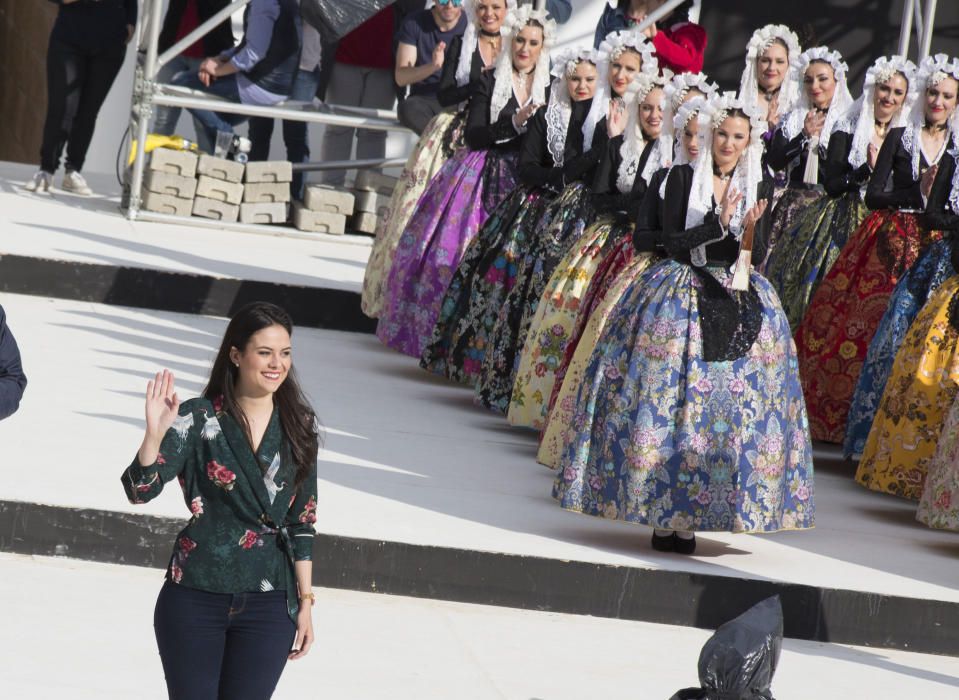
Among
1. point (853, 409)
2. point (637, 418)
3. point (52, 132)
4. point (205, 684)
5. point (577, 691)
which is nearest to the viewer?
point (205, 684)

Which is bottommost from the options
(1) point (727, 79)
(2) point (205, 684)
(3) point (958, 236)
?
(2) point (205, 684)

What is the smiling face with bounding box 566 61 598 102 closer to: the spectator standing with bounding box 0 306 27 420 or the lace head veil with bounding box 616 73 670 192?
the lace head veil with bounding box 616 73 670 192

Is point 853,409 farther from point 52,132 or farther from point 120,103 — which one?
point 120,103

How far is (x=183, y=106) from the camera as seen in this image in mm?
9805

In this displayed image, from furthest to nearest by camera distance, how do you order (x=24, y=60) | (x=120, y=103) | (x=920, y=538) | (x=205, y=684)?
(x=24, y=60) → (x=120, y=103) → (x=920, y=538) → (x=205, y=684)

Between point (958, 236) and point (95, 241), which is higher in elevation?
point (958, 236)

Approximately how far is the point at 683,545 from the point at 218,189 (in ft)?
18.1

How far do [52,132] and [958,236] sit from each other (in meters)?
5.85

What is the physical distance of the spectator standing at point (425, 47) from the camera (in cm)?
928

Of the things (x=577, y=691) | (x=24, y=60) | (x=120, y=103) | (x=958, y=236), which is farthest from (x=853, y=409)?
(x=24, y=60)

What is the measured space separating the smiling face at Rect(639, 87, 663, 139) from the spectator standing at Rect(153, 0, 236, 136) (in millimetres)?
5052

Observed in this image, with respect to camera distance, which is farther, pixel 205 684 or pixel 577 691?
pixel 577 691

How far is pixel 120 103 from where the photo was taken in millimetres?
11953

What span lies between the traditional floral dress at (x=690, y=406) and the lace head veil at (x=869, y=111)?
1.90 m
